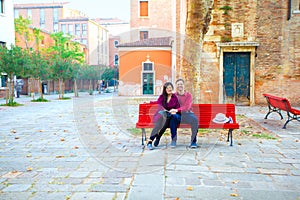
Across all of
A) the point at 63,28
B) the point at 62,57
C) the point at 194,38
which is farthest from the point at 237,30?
the point at 63,28

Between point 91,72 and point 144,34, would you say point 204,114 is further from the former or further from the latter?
point 144,34

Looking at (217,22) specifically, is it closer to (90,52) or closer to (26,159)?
(26,159)

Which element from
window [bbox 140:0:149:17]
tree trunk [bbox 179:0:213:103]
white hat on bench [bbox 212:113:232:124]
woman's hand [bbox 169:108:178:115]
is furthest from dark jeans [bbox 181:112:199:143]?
window [bbox 140:0:149:17]

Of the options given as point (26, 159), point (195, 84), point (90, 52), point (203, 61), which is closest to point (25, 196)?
point (26, 159)

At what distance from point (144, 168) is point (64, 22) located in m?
66.0

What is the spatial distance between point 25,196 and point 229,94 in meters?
13.0

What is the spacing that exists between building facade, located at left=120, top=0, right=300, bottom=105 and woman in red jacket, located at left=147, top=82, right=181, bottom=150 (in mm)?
9350

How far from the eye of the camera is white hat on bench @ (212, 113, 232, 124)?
619 centimetres

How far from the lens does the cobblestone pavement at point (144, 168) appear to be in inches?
142

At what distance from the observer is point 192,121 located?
5.96m

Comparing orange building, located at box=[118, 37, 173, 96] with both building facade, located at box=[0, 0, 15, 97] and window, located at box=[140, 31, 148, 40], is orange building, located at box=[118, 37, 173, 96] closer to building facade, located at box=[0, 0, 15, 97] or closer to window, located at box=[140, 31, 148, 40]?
window, located at box=[140, 31, 148, 40]

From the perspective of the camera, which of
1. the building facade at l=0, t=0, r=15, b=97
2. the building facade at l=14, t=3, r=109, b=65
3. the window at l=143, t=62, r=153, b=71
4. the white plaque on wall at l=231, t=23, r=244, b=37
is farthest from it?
the building facade at l=14, t=3, r=109, b=65

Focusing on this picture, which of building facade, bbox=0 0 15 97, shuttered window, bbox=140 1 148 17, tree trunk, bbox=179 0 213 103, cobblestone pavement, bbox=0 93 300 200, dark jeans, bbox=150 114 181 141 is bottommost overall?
cobblestone pavement, bbox=0 93 300 200

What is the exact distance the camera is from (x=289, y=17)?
14344mm
